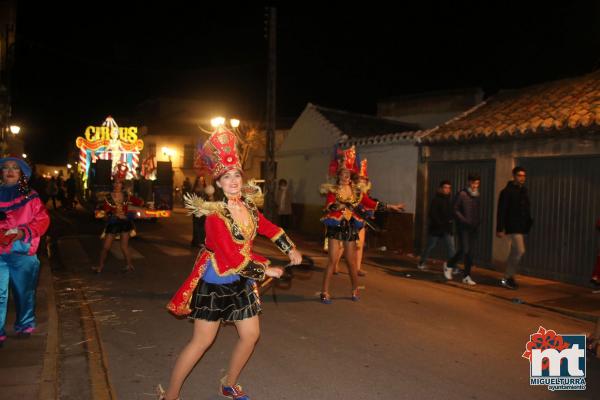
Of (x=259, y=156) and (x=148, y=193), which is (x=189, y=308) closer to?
(x=148, y=193)

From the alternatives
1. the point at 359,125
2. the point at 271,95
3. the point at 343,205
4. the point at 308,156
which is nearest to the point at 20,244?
the point at 343,205

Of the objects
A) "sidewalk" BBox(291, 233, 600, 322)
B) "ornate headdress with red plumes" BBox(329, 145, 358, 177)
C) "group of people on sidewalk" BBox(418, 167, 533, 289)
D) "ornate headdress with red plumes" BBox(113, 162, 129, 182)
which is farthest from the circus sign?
"ornate headdress with red plumes" BBox(329, 145, 358, 177)

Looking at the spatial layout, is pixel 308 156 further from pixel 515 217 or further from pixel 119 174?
pixel 515 217

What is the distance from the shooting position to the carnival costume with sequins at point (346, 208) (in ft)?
23.1

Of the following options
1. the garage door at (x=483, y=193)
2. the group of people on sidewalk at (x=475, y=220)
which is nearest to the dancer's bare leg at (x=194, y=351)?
the group of people on sidewalk at (x=475, y=220)

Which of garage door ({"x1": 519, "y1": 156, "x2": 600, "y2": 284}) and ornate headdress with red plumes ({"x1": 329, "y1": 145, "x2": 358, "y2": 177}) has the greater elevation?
ornate headdress with red plumes ({"x1": 329, "y1": 145, "x2": 358, "y2": 177})

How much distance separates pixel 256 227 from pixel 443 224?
21.8 ft

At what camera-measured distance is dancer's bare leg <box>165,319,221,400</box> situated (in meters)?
3.49

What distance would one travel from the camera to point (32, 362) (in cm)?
449

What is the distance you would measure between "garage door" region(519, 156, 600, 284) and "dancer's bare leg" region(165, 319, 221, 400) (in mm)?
8067

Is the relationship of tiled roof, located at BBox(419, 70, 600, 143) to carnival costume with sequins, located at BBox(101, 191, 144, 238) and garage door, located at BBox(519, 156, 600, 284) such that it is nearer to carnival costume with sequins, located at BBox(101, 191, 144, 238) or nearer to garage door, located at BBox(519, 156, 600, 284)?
garage door, located at BBox(519, 156, 600, 284)

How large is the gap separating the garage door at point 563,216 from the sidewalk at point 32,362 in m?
8.60

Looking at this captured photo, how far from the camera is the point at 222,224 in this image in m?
3.57

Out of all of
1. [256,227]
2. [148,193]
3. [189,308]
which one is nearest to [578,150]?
[256,227]
